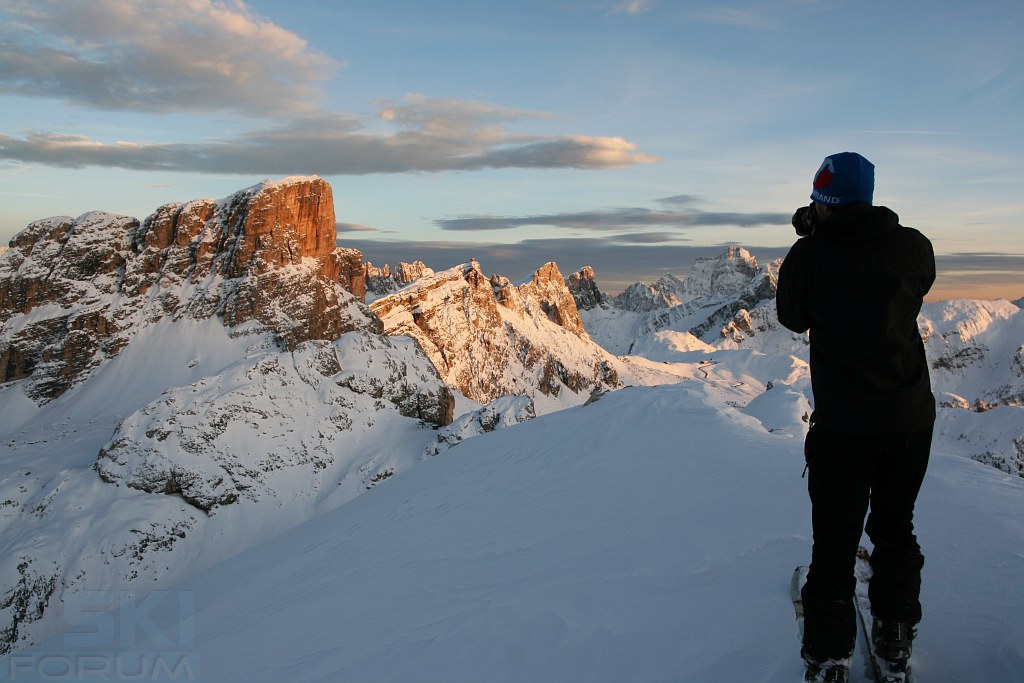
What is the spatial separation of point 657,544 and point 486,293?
115597 mm

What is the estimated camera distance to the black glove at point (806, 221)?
3.38 meters

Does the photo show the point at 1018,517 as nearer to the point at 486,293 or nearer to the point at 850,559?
the point at 850,559

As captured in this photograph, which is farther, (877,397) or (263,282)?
(263,282)

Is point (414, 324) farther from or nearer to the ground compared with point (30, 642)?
farther from the ground

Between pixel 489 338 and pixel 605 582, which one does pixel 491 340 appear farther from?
pixel 605 582

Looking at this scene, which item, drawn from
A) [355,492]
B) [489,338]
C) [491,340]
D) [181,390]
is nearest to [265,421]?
[181,390]

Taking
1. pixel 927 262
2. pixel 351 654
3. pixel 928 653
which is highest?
pixel 927 262

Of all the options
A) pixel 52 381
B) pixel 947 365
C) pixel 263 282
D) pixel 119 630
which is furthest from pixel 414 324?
pixel 947 365

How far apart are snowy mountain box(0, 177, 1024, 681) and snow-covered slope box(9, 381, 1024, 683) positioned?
35 millimetres

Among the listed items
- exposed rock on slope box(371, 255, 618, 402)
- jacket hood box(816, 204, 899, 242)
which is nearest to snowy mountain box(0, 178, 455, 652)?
exposed rock on slope box(371, 255, 618, 402)

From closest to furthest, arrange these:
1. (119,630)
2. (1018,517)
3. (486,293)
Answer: (1018,517), (119,630), (486,293)

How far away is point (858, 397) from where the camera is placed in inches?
126

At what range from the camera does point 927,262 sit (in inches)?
129

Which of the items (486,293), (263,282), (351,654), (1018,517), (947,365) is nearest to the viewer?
(1018,517)
